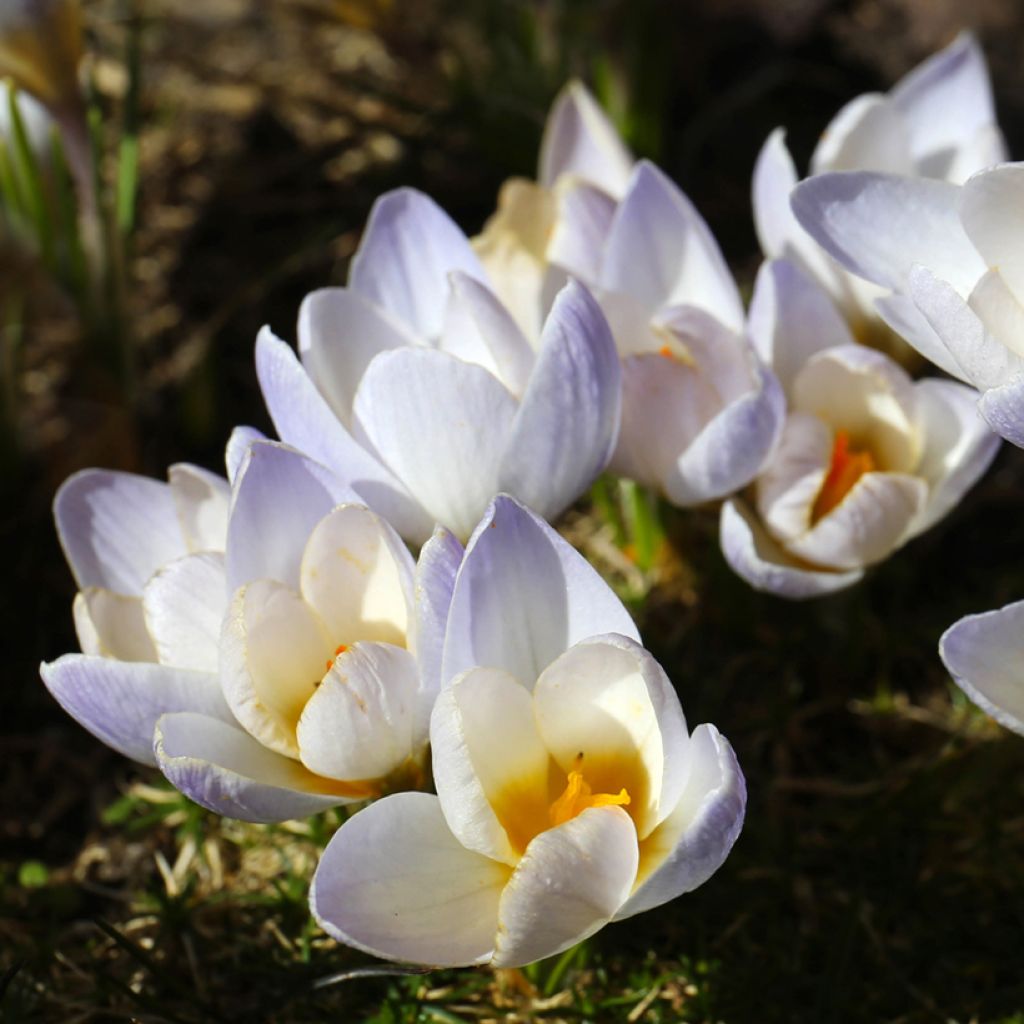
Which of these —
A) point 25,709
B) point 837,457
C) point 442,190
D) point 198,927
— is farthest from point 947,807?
point 442,190

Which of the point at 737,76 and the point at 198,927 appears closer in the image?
the point at 198,927

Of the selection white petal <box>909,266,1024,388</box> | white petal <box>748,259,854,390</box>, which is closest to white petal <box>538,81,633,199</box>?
white petal <box>748,259,854,390</box>

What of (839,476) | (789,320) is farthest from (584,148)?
(839,476)

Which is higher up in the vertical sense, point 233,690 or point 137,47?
point 137,47

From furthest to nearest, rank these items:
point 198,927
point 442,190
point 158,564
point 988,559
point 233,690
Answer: point 442,190
point 988,559
point 198,927
point 158,564
point 233,690

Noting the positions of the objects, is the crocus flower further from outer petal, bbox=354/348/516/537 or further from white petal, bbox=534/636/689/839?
outer petal, bbox=354/348/516/537

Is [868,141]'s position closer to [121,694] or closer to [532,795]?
[532,795]

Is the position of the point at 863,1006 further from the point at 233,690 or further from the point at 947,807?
the point at 233,690
